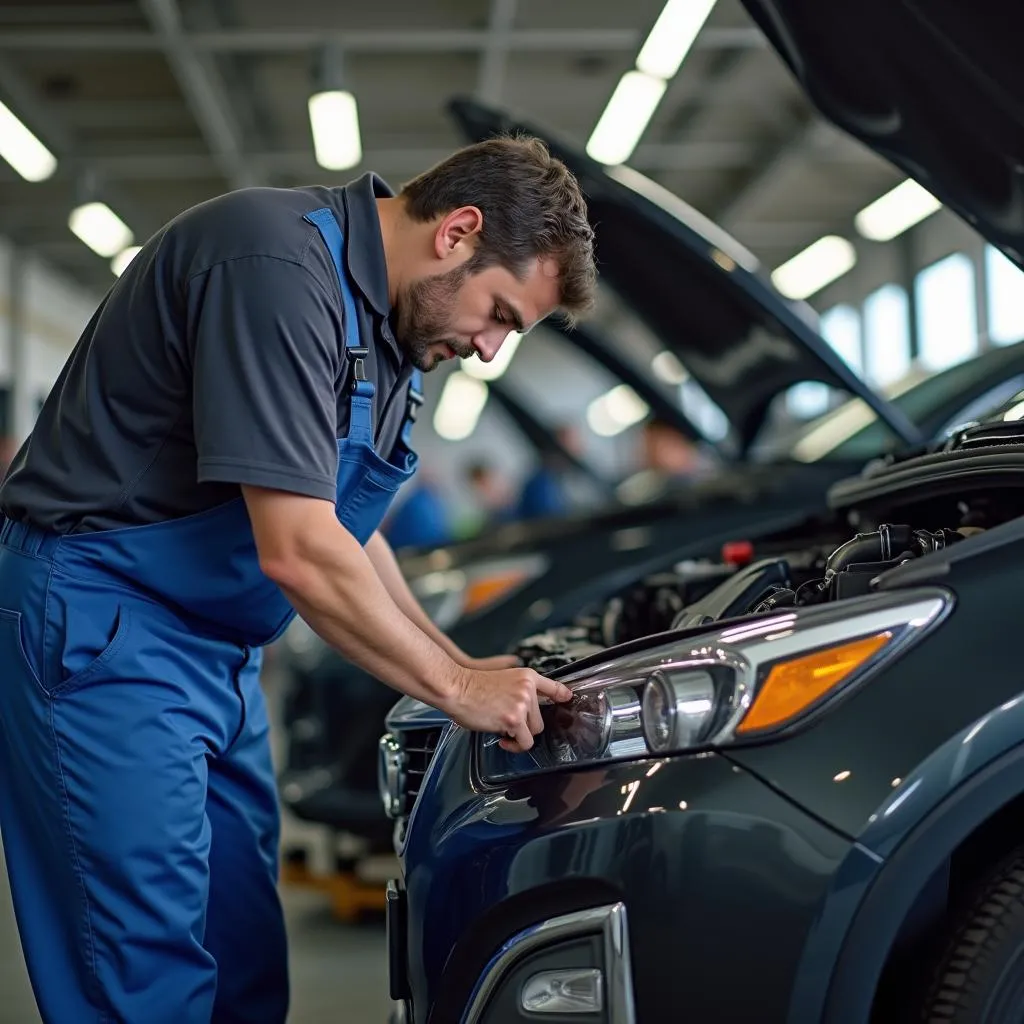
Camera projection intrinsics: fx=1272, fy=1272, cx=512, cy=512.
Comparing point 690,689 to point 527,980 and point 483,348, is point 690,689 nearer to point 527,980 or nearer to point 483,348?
point 527,980

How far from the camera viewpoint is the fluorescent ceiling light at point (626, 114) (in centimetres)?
680

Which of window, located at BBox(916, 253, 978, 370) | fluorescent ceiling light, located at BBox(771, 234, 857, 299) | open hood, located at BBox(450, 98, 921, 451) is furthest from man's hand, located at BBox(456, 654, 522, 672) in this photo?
window, located at BBox(916, 253, 978, 370)

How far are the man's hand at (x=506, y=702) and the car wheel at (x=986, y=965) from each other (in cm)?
49

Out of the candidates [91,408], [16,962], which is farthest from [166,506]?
[16,962]

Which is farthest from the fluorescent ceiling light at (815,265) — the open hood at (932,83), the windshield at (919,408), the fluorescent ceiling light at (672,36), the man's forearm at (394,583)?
the man's forearm at (394,583)

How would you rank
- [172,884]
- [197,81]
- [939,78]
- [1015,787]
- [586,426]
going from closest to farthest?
[1015,787] → [172,884] → [939,78] → [197,81] → [586,426]

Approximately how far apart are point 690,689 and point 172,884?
2.54ft

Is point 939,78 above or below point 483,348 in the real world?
above

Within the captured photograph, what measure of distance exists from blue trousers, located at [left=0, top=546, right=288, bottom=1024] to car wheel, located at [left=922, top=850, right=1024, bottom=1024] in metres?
0.95

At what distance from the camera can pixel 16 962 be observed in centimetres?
312

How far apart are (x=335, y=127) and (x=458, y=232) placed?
597 centimetres

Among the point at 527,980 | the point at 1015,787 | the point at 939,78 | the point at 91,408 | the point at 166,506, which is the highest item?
the point at 939,78

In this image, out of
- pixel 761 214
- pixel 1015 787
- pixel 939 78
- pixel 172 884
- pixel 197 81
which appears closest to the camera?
pixel 1015 787

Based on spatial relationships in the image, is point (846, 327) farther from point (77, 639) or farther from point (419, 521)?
point (77, 639)
